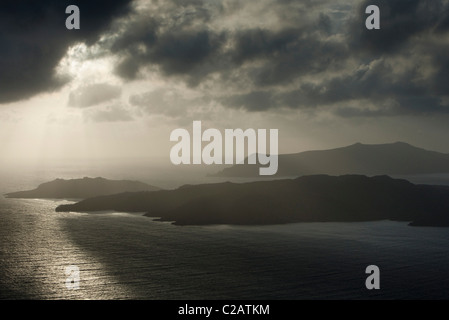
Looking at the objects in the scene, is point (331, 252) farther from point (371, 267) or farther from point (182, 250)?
point (182, 250)

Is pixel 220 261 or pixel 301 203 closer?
pixel 220 261

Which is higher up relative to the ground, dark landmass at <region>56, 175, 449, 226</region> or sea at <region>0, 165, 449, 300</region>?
dark landmass at <region>56, 175, 449, 226</region>

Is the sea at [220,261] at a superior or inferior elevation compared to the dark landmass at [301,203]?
inferior

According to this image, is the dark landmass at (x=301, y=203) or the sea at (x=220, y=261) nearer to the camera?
the sea at (x=220, y=261)

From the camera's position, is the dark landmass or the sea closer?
the sea

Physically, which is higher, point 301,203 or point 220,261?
point 301,203
